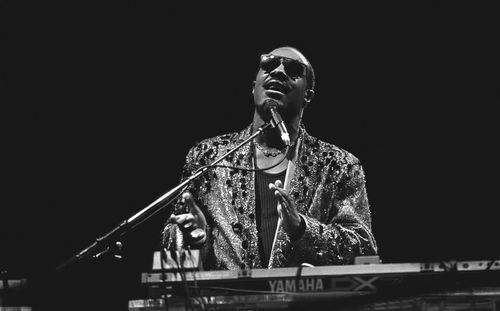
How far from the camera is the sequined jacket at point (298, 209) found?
12.2 ft

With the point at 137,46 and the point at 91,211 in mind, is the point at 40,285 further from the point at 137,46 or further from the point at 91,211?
the point at 137,46

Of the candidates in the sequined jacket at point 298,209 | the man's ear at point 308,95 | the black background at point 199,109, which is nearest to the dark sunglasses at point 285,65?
the man's ear at point 308,95

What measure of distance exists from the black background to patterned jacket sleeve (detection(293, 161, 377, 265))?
0.73m

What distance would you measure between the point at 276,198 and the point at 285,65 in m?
1.00

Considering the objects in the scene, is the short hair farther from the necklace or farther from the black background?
the black background

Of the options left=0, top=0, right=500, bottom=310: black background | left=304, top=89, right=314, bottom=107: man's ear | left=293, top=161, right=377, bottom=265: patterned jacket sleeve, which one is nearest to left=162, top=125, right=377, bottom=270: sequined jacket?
left=293, top=161, right=377, bottom=265: patterned jacket sleeve

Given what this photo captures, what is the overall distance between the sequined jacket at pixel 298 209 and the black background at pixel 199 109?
750mm

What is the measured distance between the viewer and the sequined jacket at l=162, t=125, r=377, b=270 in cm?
371

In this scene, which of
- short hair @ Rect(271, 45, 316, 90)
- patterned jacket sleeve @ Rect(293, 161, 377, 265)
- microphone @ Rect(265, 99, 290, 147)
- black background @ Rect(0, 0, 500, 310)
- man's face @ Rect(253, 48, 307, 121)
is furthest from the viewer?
black background @ Rect(0, 0, 500, 310)

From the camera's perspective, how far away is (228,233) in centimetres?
397

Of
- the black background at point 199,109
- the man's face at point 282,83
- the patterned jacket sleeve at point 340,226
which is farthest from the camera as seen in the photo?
the black background at point 199,109

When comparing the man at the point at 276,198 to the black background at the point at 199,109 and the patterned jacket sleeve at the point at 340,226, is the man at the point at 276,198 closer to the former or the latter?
the patterned jacket sleeve at the point at 340,226

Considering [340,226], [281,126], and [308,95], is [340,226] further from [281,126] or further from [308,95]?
[308,95]

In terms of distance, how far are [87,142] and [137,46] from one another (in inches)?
27.9
